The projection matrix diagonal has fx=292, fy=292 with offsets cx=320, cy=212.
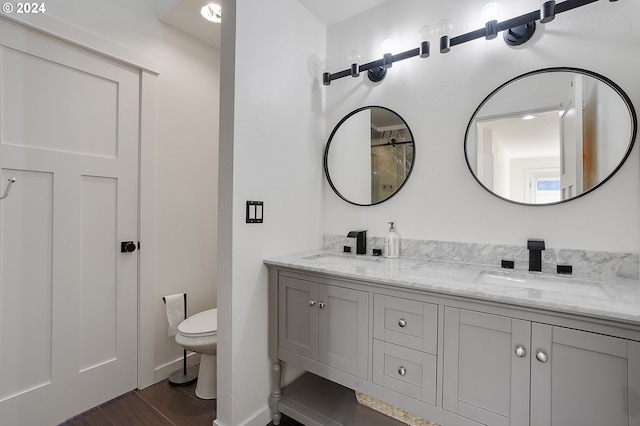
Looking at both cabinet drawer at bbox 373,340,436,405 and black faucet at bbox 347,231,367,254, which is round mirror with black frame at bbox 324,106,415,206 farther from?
cabinet drawer at bbox 373,340,436,405

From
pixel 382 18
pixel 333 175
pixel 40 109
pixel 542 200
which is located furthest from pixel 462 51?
pixel 40 109

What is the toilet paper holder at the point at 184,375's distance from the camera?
6.67 feet

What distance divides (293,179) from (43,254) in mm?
Answer: 1444

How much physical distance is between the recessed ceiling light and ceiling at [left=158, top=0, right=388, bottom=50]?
30 millimetres

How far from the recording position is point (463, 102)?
65.6 inches

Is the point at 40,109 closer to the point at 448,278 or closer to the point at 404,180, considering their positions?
the point at 404,180

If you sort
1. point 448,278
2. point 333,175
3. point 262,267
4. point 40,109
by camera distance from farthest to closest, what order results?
point 333,175 < point 262,267 < point 40,109 < point 448,278

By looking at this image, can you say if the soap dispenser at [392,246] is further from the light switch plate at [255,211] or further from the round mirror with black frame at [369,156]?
the light switch plate at [255,211]

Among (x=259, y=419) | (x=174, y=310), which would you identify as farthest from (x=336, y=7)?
(x=259, y=419)

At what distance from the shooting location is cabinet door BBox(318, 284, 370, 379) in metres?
1.38

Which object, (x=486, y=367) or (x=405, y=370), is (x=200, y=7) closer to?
(x=405, y=370)

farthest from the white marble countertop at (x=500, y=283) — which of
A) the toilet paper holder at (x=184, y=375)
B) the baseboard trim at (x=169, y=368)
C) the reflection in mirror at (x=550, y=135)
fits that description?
the baseboard trim at (x=169, y=368)

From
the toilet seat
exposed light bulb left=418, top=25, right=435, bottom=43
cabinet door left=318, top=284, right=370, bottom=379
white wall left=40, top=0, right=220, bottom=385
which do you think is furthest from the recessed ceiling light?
the toilet seat

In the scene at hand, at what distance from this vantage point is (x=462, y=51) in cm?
167
